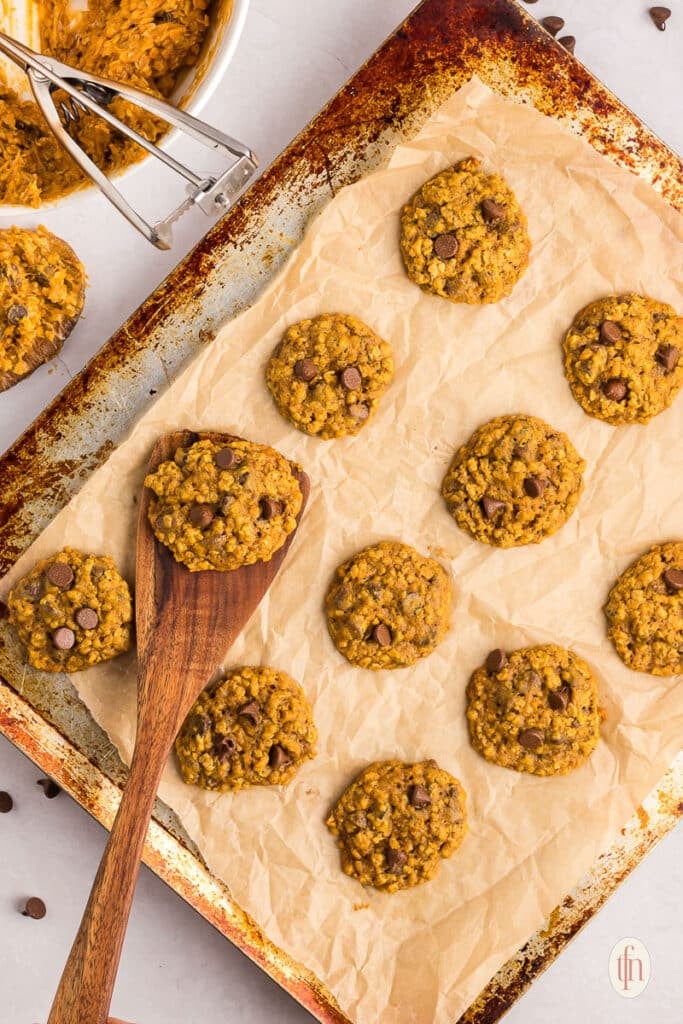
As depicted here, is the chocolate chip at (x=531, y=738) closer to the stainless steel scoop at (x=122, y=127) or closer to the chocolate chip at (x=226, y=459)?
the chocolate chip at (x=226, y=459)

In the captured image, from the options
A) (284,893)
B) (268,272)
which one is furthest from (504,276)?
(284,893)

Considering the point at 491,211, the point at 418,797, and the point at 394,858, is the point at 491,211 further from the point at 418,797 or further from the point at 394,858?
the point at 394,858

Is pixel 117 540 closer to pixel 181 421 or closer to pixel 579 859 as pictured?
pixel 181 421

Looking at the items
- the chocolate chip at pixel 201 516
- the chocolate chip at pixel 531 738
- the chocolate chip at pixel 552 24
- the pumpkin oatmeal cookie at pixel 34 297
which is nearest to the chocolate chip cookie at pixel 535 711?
the chocolate chip at pixel 531 738

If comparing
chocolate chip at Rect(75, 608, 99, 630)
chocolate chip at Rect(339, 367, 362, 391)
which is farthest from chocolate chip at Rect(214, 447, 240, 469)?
chocolate chip at Rect(75, 608, 99, 630)

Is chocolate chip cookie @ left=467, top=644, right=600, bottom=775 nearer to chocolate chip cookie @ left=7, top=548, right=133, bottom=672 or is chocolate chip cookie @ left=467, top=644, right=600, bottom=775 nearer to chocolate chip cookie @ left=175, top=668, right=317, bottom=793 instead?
chocolate chip cookie @ left=175, top=668, right=317, bottom=793
